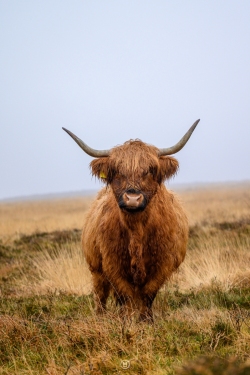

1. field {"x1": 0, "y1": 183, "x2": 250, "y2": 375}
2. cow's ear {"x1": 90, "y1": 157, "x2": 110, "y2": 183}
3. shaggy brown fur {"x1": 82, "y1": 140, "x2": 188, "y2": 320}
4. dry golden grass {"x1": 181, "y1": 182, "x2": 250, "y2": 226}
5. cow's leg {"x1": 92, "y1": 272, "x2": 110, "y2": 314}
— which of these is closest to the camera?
field {"x1": 0, "y1": 183, "x2": 250, "y2": 375}

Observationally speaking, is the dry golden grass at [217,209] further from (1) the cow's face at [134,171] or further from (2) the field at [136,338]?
(1) the cow's face at [134,171]

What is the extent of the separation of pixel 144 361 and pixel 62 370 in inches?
25.8

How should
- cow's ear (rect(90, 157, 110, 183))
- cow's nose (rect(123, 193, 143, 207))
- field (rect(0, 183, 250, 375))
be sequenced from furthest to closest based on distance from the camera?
cow's ear (rect(90, 157, 110, 183)) → cow's nose (rect(123, 193, 143, 207)) → field (rect(0, 183, 250, 375))

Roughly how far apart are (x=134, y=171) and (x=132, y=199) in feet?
1.74

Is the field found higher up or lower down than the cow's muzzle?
lower down

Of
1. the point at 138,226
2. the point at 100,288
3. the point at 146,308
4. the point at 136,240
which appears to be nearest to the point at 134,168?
the point at 138,226

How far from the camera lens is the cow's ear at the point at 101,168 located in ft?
19.2

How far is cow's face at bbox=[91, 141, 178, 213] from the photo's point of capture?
5.14 metres

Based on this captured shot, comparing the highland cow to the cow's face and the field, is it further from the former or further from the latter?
the field

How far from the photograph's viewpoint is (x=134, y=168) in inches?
215

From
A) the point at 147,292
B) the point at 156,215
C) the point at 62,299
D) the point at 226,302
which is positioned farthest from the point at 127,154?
the point at 62,299

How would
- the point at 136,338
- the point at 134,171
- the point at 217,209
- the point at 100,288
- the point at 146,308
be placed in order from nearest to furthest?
the point at 136,338 < the point at 134,171 < the point at 146,308 < the point at 100,288 < the point at 217,209

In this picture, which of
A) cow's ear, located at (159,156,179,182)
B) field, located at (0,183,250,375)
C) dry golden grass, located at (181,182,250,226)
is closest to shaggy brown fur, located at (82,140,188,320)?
cow's ear, located at (159,156,179,182)

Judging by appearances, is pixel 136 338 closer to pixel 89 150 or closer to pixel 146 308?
pixel 146 308
